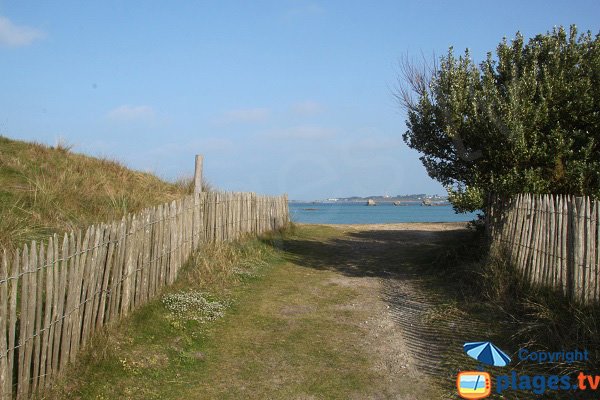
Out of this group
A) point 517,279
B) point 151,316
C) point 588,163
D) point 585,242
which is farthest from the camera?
point 588,163

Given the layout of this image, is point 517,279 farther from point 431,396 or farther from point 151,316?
point 151,316

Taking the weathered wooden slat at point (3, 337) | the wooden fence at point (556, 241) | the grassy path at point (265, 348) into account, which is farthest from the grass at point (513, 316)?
the weathered wooden slat at point (3, 337)

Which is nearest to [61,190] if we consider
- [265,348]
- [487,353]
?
[265,348]

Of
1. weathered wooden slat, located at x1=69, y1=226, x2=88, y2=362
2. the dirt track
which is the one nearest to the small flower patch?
weathered wooden slat, located at x1=69, y1=226, x2=88, y2=362

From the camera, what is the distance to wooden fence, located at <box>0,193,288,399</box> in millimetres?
4430

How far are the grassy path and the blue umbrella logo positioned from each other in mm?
651

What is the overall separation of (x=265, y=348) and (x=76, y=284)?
241 centimetres

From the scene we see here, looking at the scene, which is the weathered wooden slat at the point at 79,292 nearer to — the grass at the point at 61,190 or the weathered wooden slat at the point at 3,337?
the weathered wooden slat at the point at 3,337

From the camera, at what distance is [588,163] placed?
8.83 metres

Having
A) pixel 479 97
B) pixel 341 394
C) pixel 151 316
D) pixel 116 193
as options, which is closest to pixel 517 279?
pixel 479 97

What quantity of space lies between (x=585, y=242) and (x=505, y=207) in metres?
3.04

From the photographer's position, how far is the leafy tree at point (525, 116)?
892 cm

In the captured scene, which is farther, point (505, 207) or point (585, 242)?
point (505, 207)

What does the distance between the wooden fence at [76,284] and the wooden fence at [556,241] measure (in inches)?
226
